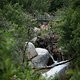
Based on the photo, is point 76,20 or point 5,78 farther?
point 76,20

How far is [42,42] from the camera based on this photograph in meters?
19.6

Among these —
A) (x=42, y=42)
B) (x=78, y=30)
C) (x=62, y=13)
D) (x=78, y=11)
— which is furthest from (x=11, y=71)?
(x=42, y=42)

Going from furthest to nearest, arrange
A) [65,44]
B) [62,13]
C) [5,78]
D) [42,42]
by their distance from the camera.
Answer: [42,42] < [62,13] < [65,44] < [5,78]

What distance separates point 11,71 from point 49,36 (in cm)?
1759

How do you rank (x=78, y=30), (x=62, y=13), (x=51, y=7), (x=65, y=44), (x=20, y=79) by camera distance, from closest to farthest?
(x=20, y=79), (x=78, y=30), (x=65, y=44), (x=62, y=13), (x=51, y=7)

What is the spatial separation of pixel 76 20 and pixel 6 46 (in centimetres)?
1113

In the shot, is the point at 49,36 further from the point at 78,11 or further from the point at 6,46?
the point at 6,46

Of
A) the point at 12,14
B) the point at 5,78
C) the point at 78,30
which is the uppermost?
the point at 5,78

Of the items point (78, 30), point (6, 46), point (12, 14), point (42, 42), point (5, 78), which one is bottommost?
point (42, 42)

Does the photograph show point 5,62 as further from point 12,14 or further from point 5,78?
point 12,14

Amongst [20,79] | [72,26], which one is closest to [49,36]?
[72,26]

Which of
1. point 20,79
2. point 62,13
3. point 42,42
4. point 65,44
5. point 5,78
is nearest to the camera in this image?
point 5,78

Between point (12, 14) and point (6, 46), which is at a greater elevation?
point (6, 46)

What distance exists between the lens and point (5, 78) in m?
2.11
